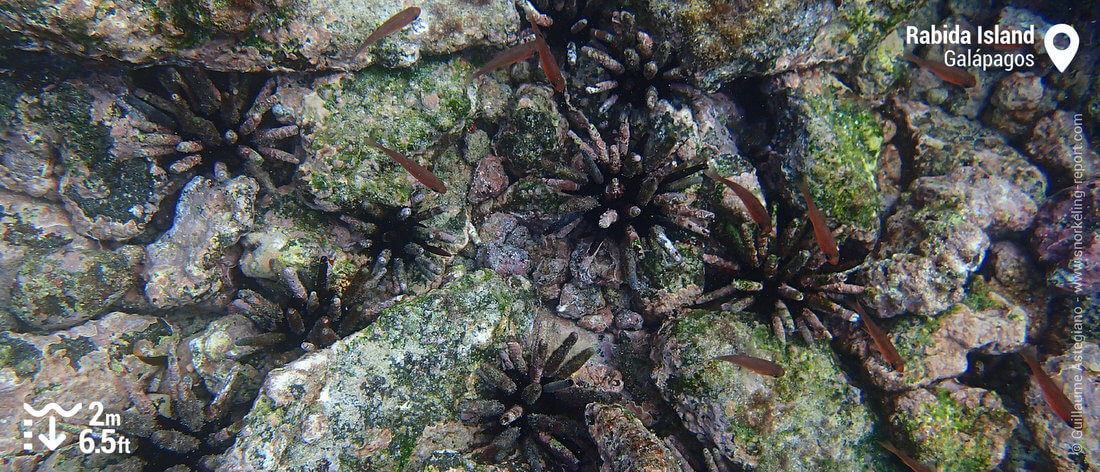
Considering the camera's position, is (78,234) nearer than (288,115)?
No

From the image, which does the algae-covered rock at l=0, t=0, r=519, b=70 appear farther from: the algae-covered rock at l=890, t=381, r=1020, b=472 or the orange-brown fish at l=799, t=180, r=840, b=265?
the algae-covered rock at l=890, t=381, r=1020, b=472

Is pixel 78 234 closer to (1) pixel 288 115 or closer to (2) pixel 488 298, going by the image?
(1) pixel 288 115

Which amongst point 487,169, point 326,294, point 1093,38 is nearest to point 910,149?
point 1093,38

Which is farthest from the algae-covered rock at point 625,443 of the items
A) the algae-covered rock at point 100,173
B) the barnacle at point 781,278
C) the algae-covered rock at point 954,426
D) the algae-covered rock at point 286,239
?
the algae-covered rock at point 100,173

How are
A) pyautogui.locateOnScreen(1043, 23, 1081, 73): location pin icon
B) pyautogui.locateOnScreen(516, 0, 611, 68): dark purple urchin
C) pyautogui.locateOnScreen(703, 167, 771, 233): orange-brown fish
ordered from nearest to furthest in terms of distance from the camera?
pyautogui.locateOnScreen(703, 167, 771, 233): orange-brown fish < pyautogui.locateOnScreen(516, 0, 611, 68): dark purple urchin < pyautogui.locateOnScreen(1043, 23, 1081, 73): location pin icon

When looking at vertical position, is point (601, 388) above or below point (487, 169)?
below

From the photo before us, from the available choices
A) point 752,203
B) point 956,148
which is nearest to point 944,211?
point 956,148

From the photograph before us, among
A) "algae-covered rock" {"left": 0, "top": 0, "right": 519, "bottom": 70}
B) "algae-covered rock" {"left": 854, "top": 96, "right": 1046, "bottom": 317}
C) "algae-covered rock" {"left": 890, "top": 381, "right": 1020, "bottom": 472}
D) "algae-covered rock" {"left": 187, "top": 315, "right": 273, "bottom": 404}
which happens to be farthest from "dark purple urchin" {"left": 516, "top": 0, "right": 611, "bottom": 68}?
"algae-covered rock" {"left": 890, "top": 381, "right": 1020, "bottom": 472}

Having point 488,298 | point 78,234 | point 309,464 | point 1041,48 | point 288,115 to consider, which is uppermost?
point 1041,48
